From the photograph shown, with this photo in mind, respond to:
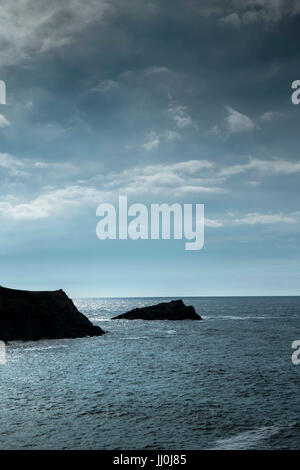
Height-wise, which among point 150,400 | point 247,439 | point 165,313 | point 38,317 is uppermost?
point 38,317

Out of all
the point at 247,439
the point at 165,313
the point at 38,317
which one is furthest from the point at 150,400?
the point at 165,313

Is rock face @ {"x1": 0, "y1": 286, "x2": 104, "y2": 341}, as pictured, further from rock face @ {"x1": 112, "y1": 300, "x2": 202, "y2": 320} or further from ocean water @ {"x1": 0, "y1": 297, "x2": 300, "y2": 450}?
rock face @ {"x1": 112, "y1": 300, "x2": 202, "y2": 320}

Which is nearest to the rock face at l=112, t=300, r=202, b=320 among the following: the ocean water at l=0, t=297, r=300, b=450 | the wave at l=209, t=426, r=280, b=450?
the ocean water at l=0, t=297, r=300, b=450

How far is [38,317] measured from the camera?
76688 millimetres

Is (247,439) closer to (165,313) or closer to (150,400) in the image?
(150,400)

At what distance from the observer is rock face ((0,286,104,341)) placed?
73.4m

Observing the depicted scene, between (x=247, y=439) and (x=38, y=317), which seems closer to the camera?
(x=247, y=439)

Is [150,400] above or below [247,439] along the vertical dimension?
below

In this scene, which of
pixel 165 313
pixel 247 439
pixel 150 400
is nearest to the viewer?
pixel 247 439

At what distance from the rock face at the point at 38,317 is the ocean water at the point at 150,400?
57.0 feet

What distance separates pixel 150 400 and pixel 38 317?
52.2 meters

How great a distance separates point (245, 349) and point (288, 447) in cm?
4006
